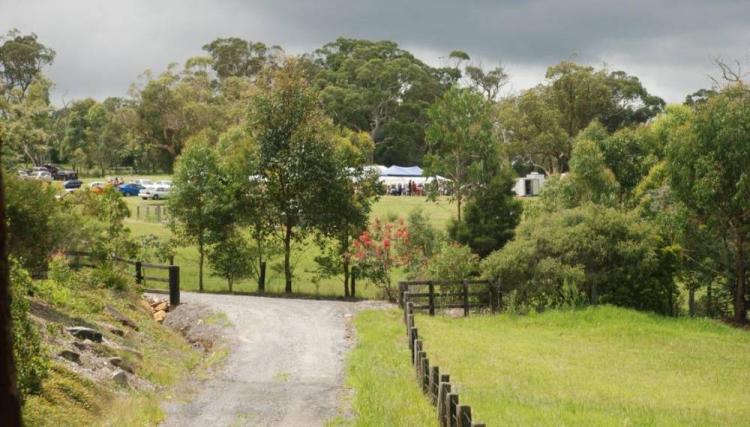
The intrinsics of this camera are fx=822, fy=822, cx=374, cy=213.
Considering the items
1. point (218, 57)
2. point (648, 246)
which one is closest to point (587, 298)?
point (648, 246)

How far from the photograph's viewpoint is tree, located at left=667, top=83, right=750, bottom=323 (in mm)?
27312

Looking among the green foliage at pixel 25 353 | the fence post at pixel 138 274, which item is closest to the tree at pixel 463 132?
the fence post at pixel 138 274

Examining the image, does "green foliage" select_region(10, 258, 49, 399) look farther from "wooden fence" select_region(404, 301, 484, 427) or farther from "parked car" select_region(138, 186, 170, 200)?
"parked car" select_region(138, 186, 170, 200)

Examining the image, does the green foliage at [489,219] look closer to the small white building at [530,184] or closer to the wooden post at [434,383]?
the wooden post at [434,383]

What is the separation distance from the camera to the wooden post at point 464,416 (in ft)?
29.5

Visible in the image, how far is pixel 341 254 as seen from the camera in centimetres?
2986

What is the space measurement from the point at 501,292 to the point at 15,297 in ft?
59.9

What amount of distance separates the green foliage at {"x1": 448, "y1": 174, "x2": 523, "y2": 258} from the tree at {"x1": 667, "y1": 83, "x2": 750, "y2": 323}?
231 inches

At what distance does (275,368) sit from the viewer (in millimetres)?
16516

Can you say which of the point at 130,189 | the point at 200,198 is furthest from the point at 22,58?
the point at 200,198

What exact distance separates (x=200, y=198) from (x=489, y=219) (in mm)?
11011

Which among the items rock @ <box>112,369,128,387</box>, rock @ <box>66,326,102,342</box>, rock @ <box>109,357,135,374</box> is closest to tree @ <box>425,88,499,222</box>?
rock @ <box>66,326,102,342</box>

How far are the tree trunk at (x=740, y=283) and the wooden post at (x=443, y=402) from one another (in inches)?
787

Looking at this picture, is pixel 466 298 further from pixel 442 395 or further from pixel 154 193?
pixel 154 193
